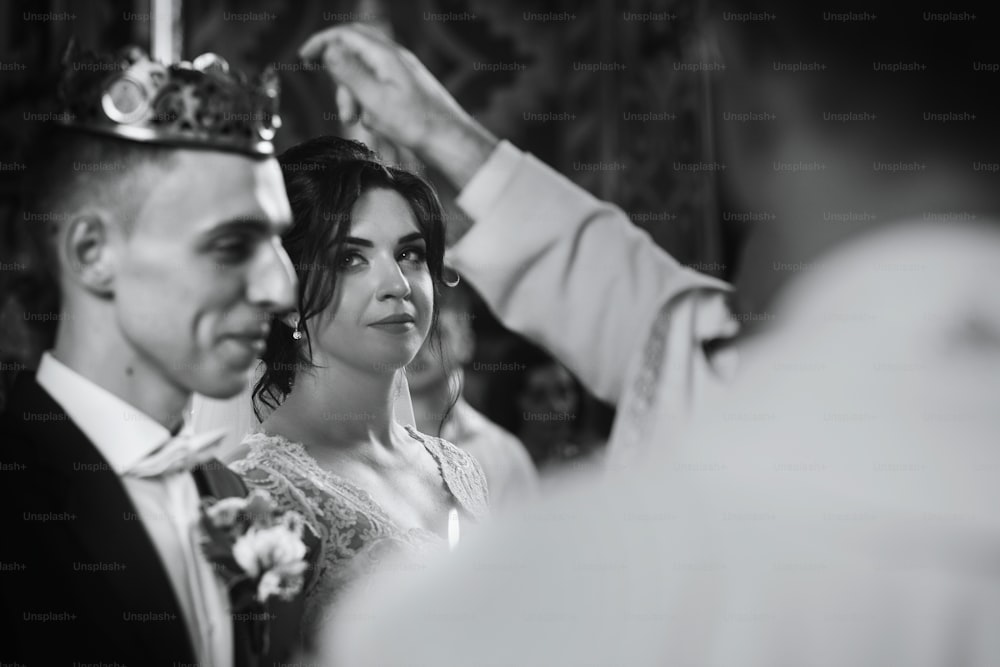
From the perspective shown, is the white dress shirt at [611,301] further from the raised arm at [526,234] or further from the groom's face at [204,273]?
the groom's face at [204,273]

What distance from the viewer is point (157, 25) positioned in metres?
1.54

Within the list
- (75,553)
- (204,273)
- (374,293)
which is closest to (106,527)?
(75,553)

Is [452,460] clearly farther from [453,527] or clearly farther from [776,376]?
[776,376]

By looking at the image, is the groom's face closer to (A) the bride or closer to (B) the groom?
(B) the groom

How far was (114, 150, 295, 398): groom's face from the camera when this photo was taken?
1.11m

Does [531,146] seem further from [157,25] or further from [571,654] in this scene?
[571,654]

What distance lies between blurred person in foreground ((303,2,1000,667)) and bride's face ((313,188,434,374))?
14cm

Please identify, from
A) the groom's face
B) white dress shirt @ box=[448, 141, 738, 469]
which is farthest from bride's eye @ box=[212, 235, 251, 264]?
white dress shirt @ box=[448, 141, 738, 469]

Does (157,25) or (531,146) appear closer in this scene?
(157,25)

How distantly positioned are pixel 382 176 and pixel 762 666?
0.88m

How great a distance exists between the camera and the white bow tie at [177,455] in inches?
44.3

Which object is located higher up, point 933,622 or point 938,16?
point 938,16

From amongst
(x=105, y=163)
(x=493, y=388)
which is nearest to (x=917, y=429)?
(x=105, y=163)

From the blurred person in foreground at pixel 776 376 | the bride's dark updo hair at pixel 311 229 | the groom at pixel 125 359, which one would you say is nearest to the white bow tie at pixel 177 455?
the groom at pixel 125 359
